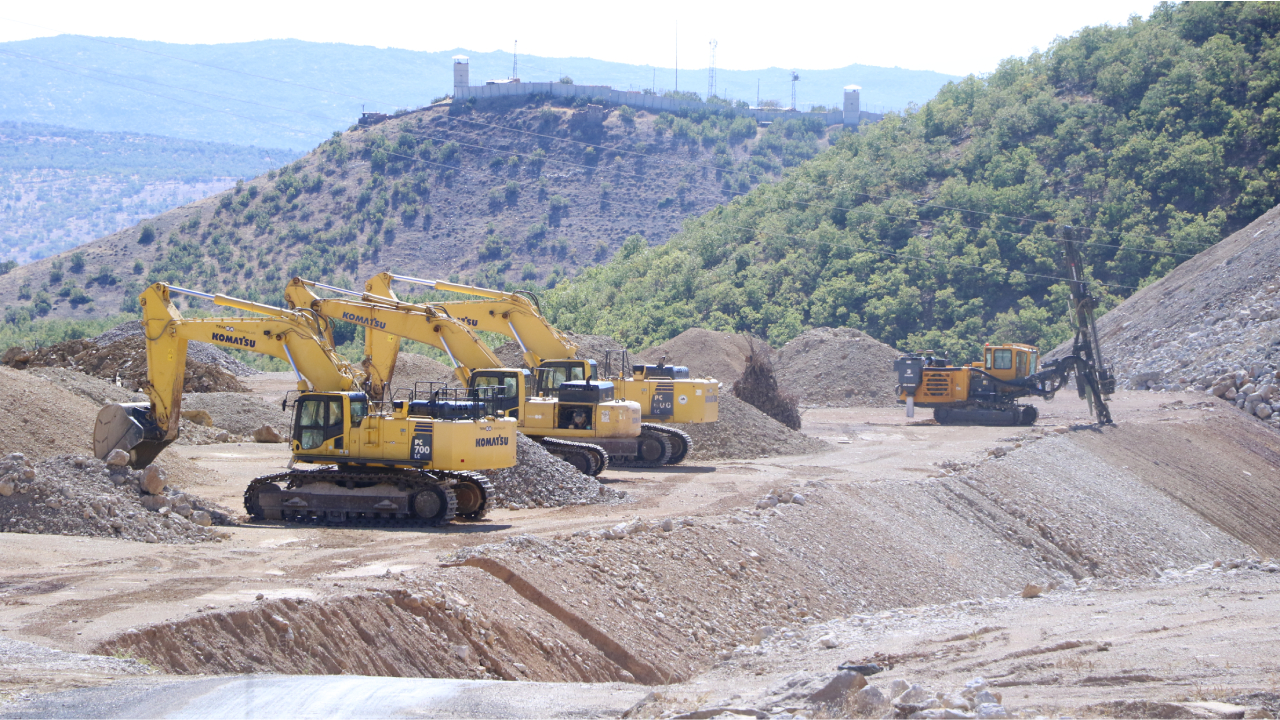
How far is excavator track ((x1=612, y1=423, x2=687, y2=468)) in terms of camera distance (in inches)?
1103

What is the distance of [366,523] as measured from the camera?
1862cm

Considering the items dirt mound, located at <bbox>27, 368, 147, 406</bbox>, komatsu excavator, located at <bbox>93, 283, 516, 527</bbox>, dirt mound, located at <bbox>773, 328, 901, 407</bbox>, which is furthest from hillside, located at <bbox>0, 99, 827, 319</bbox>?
komatsu excavator, located at <bbox>93, 283, 516, 527</bbox>

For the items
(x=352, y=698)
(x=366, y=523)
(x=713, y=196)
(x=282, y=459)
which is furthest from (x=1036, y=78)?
(x=352, y=698)

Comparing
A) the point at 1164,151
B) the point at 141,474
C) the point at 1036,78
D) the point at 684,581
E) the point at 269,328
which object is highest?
the point at 1036,78

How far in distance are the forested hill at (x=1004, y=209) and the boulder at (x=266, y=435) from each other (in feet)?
83.9

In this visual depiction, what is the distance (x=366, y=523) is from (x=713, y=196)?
85197 millimetres

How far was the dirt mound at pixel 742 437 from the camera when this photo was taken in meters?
30.6

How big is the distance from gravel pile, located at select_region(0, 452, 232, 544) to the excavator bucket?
172 cm

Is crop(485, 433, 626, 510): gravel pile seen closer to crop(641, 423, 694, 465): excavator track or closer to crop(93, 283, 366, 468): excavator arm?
crop(93, 283, 366, 468): excavator arm

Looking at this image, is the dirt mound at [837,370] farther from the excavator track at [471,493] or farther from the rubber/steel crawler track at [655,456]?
the excavator track at [471,493]

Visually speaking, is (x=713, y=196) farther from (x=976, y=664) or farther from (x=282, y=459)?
(x=976, y=664)

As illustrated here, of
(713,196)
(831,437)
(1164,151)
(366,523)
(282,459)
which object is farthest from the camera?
(713,196)

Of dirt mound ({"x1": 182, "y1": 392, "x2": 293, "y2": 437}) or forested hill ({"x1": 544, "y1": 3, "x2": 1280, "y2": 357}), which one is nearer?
dirt mound ({"x1": 182, "y1": 392, "x2": 293, "y2": 437})

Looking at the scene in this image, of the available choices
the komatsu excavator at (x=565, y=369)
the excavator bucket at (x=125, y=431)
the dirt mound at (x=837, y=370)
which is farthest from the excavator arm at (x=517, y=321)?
the dirt mound at (x=837, y=370)
